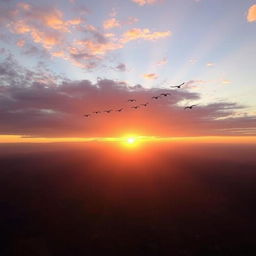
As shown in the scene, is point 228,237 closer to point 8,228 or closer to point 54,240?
point 54,240

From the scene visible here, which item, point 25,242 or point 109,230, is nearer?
point 25,242

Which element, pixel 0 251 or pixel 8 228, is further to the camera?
pixel 8 228

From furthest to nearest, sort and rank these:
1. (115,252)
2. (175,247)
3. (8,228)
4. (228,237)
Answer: (8,228) → (228,237) → (175,247) → (115,252)

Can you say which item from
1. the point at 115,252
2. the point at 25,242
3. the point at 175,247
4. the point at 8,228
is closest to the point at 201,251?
the point at 175,247

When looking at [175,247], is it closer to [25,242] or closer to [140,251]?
[140,251]

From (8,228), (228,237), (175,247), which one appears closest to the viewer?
(175,247)

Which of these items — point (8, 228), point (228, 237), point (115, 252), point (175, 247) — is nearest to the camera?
point (115, 252)

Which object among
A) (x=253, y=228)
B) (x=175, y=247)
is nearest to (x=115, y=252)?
(x=175, y=247)

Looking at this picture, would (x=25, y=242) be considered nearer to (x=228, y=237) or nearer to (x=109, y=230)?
(x=109, y=230)
